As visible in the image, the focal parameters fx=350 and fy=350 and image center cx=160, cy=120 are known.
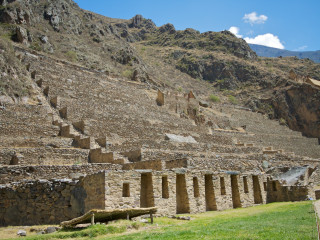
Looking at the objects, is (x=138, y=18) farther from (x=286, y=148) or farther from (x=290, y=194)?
(x=290, y=194)

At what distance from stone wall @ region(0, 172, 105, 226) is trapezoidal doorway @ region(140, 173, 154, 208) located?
7.03 ft

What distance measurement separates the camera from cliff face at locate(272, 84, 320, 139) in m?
63.1

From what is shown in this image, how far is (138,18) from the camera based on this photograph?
156m

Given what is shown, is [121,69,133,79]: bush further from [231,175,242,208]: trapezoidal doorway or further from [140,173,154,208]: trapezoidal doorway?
[140,173,154,208]: trapezoidal doorway

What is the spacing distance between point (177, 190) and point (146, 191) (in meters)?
1.86

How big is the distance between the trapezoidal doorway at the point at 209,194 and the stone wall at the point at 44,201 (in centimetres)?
601

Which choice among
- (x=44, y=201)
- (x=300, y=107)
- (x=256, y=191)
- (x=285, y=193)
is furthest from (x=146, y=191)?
(x=300, y=107)

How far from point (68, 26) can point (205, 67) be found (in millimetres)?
43323

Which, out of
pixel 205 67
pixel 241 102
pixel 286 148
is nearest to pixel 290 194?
pixel 286 148

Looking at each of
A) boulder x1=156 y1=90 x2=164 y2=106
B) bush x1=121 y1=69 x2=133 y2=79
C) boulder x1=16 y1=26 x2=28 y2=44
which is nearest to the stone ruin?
boulder x1=156 y1=90 x2=164 y2=106

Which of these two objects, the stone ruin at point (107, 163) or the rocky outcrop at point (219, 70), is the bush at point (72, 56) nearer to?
the stone ruin at point (107, 163)

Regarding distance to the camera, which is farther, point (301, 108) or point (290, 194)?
point (301, 108)

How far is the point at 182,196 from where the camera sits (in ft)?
50.1

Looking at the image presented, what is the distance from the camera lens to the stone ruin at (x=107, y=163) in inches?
523
